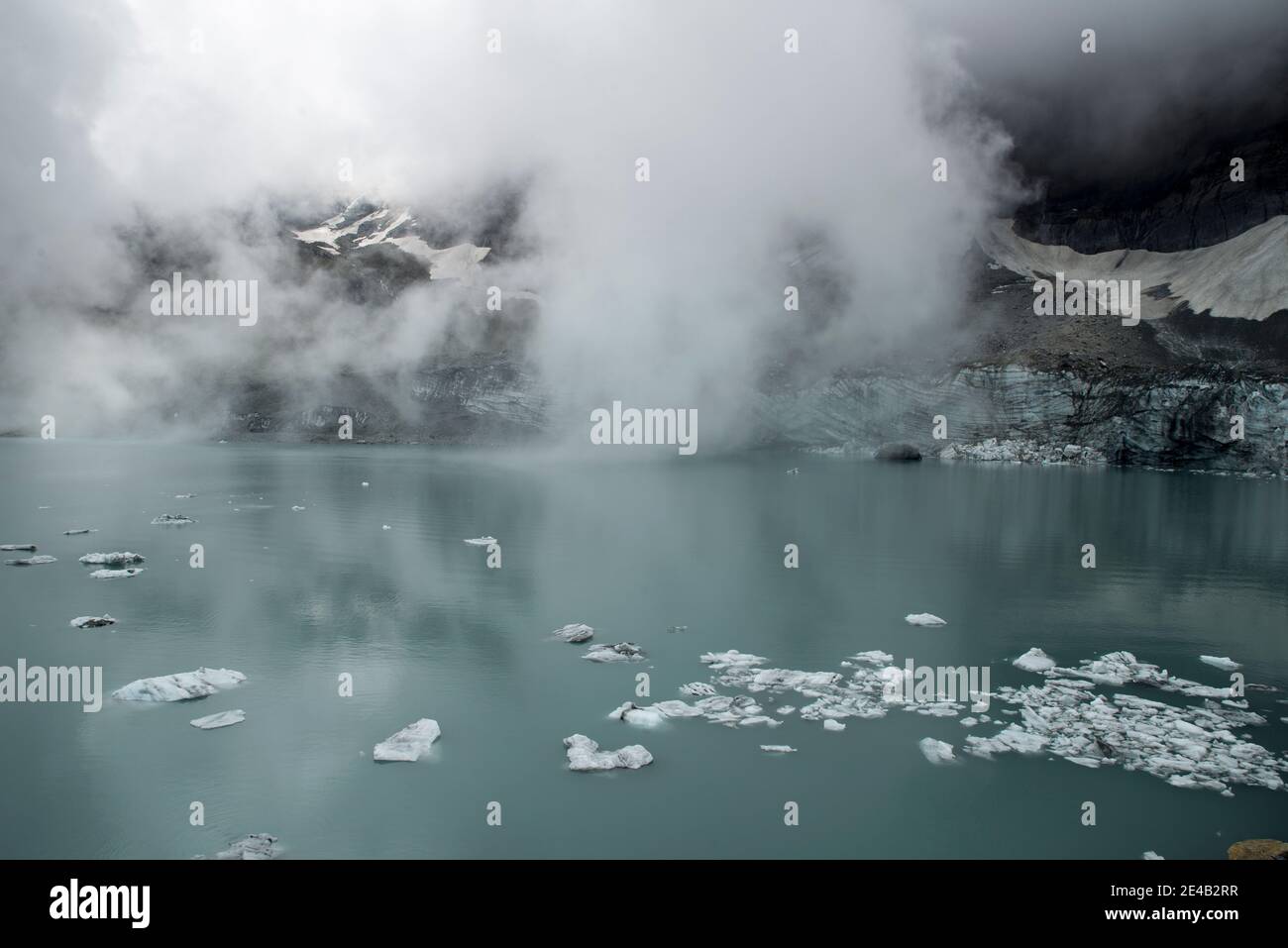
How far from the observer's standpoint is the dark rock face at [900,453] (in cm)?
10450

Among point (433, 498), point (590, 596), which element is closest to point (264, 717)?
point (590, 596)

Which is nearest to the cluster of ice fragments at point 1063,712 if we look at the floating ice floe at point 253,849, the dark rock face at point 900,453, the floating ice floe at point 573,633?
the floating ice floe at point 573,633

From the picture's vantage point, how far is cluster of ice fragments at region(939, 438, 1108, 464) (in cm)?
10306

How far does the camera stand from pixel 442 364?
14725 centimetres

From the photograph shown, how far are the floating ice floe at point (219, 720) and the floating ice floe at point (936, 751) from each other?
14.1 meters

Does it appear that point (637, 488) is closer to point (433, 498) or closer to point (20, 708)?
point (433, 498)

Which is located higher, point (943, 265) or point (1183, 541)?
point (943, 265)

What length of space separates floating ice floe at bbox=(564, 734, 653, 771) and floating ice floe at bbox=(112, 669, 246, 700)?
927 cm

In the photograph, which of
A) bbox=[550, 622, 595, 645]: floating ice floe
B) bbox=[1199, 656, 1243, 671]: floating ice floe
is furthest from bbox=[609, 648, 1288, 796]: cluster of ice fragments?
bbox=[550, 622, 595, 645]: floating ice floe

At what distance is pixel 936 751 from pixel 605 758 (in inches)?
254

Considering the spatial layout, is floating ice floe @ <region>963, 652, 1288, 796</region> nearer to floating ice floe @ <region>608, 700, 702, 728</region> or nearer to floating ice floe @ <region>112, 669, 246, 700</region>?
floating ice floe @ <region>608, 700, 702, 728</region>

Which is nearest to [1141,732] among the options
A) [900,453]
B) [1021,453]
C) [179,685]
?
[179,685]

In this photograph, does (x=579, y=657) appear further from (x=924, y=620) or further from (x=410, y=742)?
(x=924, y=620)
